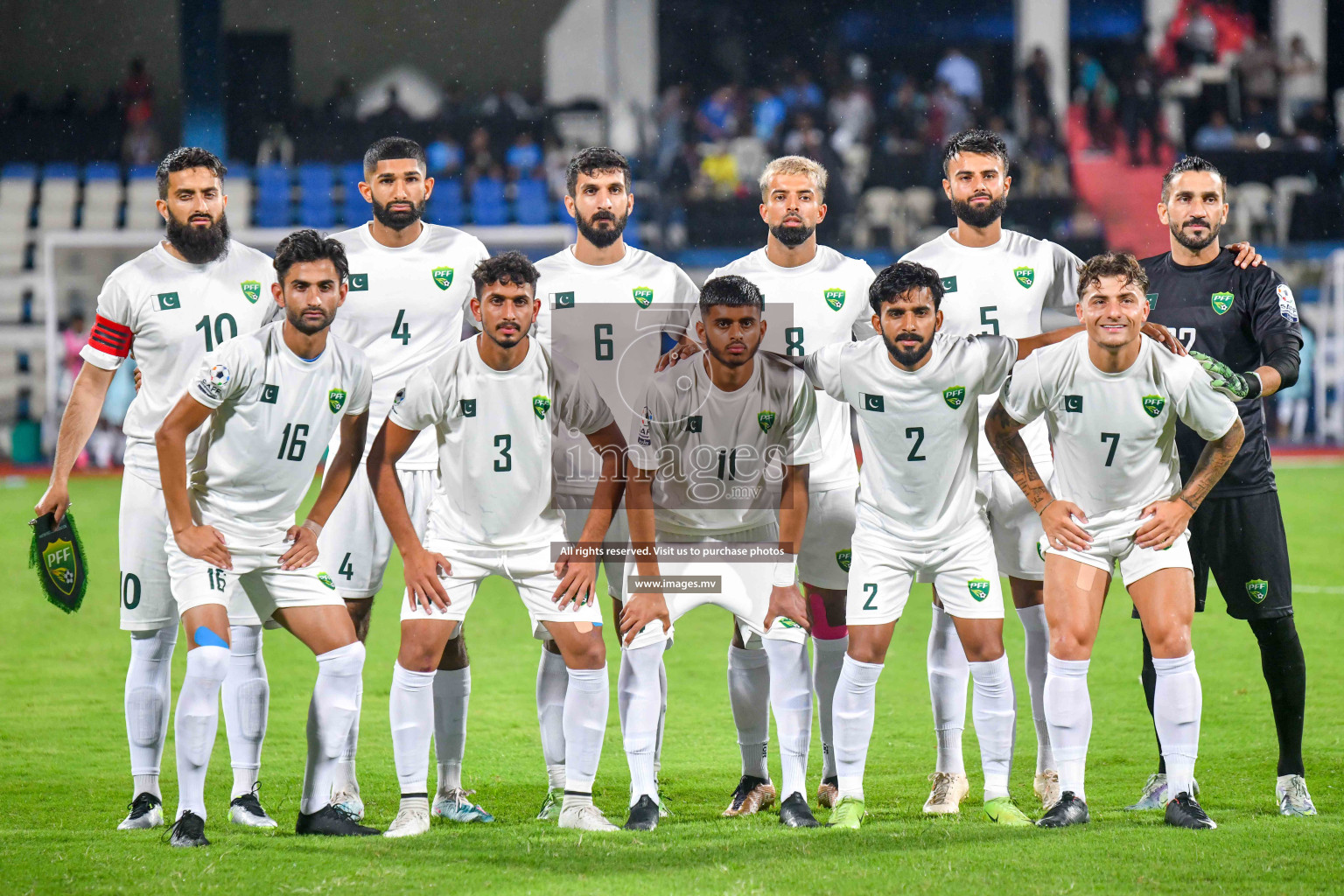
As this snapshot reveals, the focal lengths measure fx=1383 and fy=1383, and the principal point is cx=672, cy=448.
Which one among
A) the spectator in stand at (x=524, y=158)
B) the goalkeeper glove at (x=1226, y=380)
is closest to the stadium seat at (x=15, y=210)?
the spectator in stand at (x=524, y=158)

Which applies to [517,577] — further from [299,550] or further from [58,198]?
[58,198]

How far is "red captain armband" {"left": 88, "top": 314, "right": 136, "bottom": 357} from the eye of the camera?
5047 mm

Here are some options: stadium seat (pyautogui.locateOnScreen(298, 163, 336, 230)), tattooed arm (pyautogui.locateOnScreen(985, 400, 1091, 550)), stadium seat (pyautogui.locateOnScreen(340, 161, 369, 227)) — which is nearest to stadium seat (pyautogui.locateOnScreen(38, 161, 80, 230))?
stadium seat (pyautogui.locateOnScreen(298, 163, 336, 230))

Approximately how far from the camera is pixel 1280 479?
15.4m

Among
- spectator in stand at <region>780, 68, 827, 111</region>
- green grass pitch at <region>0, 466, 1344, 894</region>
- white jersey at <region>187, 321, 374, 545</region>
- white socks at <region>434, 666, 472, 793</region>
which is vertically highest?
spectator in stand at <region>780, 68, 827, 111</region>

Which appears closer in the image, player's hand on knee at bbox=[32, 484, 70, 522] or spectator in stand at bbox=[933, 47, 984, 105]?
player's hand on knee at bbox=[32, 484, 70, 522]

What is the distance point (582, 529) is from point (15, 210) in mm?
19158

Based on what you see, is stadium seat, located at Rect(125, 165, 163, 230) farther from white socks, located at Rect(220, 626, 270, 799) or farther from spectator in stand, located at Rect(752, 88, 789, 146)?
white socks, located at Rect(220, 626, 270, 799)

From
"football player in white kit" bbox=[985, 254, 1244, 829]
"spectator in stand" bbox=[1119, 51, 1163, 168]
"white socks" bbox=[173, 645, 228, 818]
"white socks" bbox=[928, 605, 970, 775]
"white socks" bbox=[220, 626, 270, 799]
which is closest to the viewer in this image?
"white socks" bbox=[173, 645, 228, 818]

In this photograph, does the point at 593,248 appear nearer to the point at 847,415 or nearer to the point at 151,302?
the point at 847,415

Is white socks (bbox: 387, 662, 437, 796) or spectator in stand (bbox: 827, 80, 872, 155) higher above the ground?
spectator in stand (bbox: 827, 80, 872, 155)

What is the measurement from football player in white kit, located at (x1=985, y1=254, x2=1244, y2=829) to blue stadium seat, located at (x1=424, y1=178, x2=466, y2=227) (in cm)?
1644

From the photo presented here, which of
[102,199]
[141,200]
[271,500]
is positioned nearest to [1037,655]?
[271,500]

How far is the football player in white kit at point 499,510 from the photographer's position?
472 centimetres
